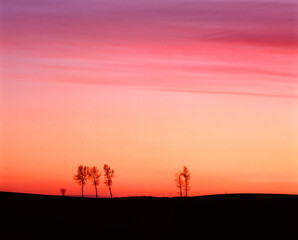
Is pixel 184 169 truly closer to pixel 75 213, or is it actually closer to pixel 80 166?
pixel 80 166

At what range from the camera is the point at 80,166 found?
9369 centimetres

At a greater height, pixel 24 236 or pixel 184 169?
pixel 184 169

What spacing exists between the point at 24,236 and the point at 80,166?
2609 inches

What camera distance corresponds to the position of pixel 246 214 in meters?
37.8

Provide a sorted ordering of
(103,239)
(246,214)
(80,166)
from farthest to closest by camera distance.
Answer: (80,166), (246,214), (103,239)

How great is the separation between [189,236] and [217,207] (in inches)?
502

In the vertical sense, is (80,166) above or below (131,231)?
above

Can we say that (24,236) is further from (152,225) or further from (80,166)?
(80,166)

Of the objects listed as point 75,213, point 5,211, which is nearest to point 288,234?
point 75,213

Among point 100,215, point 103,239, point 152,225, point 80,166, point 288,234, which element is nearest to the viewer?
point 103,239

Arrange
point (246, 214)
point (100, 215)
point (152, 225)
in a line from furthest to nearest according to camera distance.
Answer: point (100, 215), point (246, 214), point (152, 225)

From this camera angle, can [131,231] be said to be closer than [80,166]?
Yes

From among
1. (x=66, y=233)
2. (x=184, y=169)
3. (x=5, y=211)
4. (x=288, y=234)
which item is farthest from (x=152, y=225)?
(x=184, y=169)

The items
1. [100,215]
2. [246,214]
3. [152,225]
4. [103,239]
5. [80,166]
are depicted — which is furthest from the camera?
[80,166]
